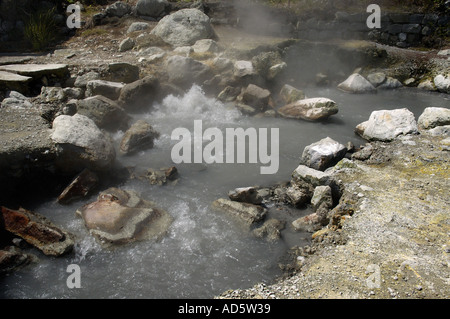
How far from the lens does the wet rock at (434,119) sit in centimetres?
797

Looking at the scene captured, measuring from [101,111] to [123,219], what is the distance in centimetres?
395

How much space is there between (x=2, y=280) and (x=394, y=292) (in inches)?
198

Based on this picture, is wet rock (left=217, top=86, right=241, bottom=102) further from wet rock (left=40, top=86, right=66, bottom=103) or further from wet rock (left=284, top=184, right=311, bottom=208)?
wet rock (left=284, top=184, right=311, bottom=208)

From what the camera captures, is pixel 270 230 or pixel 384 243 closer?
pixel 384 243

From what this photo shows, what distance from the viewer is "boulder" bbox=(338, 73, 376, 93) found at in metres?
12.3

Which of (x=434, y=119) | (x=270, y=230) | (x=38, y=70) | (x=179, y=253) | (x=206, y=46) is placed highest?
(x=206, y=46)

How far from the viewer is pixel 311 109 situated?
983 cm

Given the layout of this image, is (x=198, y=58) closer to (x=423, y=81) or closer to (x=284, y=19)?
(x=284, y=19)

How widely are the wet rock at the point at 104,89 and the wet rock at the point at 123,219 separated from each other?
4523 millimetres

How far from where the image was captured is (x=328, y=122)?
32.3 ft

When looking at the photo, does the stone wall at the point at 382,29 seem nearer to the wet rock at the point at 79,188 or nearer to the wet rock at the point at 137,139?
the wet rock at the point at 137,139

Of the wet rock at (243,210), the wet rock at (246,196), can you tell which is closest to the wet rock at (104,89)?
the wet rock at (243,210)

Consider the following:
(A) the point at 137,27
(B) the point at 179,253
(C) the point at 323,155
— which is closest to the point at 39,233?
(B) the point at 179,253

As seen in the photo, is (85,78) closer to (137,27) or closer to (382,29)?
(137,27)
